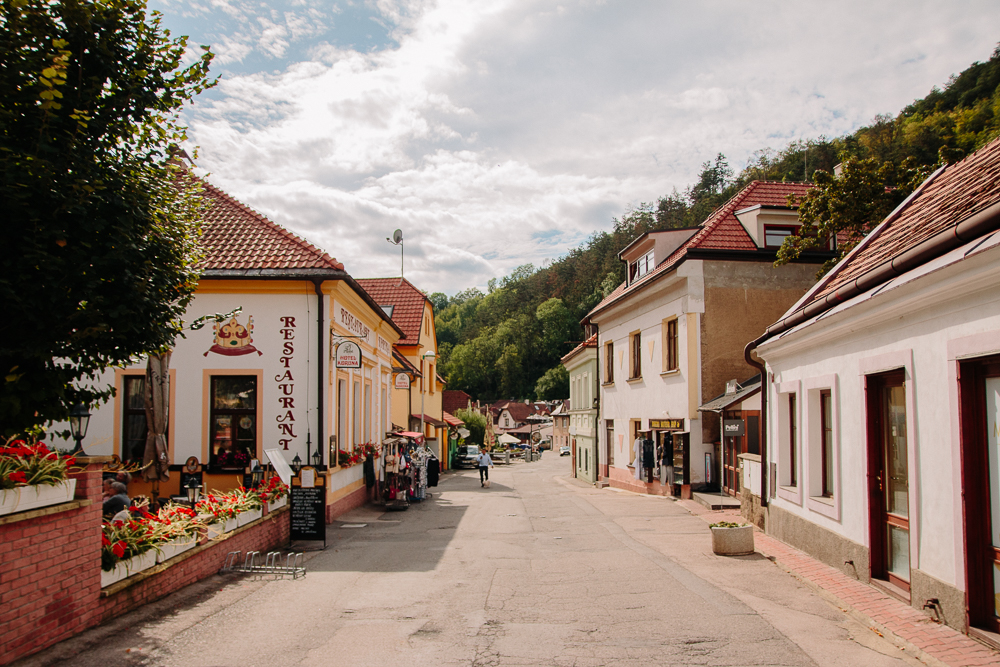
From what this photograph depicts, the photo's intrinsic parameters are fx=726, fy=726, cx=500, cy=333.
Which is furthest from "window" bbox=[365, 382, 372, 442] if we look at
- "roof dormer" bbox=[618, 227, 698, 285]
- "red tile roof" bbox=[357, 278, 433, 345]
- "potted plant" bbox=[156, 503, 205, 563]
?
"red tile roof" bbox=[357, 278, 433, 345]

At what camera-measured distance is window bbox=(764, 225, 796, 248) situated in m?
21.2

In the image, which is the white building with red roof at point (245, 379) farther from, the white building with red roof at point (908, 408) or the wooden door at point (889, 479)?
the wooden door at point (889, 479)

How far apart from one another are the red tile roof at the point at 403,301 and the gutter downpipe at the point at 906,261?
84.0 feet

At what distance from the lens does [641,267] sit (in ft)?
87.2

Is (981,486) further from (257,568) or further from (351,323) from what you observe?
(351,323)

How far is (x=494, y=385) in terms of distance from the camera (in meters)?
114

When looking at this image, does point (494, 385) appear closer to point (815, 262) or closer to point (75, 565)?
point (815, 262)

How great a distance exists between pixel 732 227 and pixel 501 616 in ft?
55.8

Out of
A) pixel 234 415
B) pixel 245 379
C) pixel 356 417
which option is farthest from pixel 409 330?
pixel 234 415

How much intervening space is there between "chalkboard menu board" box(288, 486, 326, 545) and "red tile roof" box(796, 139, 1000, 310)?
842 cm

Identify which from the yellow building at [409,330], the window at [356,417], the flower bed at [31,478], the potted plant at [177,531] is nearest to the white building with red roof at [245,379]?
the window at [356,417]

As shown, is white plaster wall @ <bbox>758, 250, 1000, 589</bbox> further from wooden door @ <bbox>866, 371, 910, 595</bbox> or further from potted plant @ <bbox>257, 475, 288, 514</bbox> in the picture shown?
potted plant @ <bbox>257, 475, 288, 514</bbox>

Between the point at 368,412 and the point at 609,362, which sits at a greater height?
the point at 609,362

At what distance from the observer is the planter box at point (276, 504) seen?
11.7m
